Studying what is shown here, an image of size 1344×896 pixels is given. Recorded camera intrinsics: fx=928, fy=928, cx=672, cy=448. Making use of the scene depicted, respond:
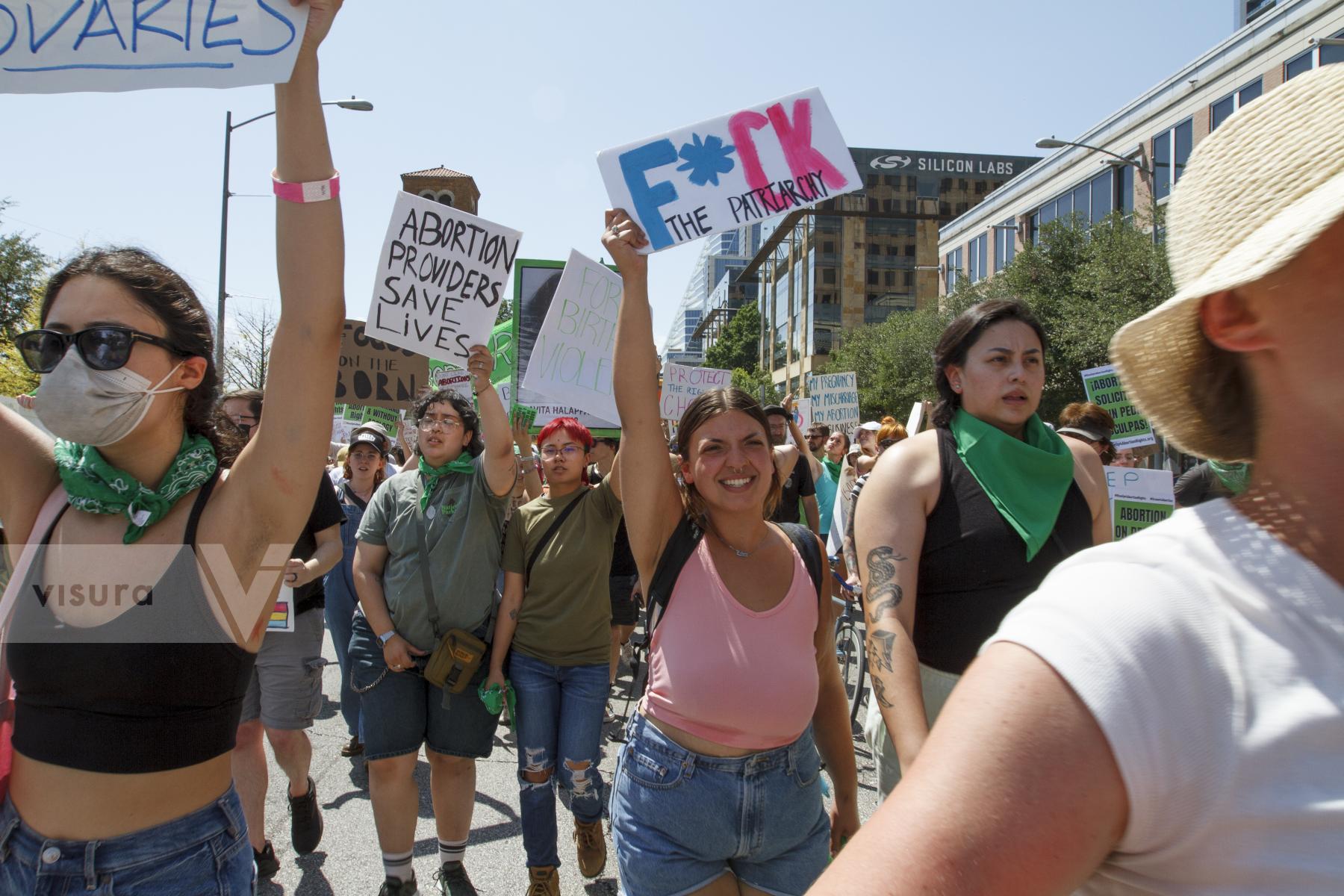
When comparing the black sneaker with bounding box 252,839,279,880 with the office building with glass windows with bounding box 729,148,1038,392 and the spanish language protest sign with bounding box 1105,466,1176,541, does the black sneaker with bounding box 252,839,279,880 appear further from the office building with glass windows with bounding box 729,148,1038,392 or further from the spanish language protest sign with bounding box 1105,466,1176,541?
the office building with glass windows with bounding box 729,148,1038,392

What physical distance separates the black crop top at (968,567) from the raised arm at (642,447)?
76 centimetres

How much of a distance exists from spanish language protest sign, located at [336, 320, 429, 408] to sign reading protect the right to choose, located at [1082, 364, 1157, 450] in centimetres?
588

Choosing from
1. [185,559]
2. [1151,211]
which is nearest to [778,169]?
[185,559]

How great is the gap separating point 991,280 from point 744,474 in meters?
38.8

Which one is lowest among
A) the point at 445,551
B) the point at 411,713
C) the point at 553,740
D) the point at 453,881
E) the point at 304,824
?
the point at 453,881

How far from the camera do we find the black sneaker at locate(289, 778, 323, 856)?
14.7 ft

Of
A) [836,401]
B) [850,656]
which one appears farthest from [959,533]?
[836,401]

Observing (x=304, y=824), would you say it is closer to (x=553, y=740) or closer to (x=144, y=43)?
(x=553, y=740)

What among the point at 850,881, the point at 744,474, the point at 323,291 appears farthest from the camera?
the point at 744,474

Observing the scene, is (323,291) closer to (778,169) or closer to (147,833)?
(147,833)

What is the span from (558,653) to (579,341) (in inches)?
74.1

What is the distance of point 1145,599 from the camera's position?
79cm

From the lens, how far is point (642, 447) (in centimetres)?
272

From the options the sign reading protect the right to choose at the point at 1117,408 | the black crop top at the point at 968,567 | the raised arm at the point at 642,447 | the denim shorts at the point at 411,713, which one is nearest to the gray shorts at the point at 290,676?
the denim shorts at the point at 411,713
